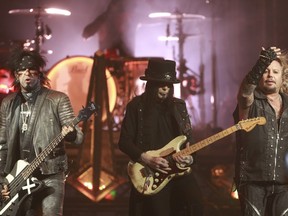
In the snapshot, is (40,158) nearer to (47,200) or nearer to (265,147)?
(47,200)

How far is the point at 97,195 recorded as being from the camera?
31.4 feet

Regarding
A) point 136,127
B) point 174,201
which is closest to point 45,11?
point 136,127

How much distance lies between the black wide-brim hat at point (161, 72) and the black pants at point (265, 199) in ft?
4.98

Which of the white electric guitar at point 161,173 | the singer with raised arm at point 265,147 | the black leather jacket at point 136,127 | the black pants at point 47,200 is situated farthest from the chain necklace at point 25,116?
the singer with raised arm at point 265,147

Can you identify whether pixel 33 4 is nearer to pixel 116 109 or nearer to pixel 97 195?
pixel 116 109

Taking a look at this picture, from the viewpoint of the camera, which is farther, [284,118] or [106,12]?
[106,12]

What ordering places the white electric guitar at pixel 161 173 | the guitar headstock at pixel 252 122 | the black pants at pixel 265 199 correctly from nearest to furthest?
the black pants at pixel 265 199
the guitar headstock at pixel 252 122
the white electric guitar at pixel 161 173

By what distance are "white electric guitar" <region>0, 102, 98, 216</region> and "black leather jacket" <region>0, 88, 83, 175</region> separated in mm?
109

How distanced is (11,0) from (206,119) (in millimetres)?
6529

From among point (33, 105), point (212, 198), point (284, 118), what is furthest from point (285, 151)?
point (212, 198)

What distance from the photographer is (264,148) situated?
5.42 metres

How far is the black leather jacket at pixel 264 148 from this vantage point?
5.38 meters

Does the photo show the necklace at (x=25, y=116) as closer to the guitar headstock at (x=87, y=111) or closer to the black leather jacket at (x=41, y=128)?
the black leather jacket at (x=41, y=128)

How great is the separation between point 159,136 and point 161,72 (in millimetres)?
681
